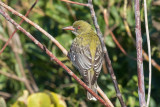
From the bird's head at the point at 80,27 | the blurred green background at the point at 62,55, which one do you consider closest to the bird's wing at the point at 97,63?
the blurred green background at the point at 62,55

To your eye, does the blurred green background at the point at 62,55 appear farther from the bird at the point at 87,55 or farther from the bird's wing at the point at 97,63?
the bird's wing at the point at 97,63

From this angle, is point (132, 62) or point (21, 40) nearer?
point (132, 62)

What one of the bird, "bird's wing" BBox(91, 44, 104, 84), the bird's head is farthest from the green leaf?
the bird's head

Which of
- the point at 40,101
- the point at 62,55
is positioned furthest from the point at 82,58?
the point at 62,55

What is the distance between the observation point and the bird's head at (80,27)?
5098mm

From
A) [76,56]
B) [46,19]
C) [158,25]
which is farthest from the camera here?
[158,25]

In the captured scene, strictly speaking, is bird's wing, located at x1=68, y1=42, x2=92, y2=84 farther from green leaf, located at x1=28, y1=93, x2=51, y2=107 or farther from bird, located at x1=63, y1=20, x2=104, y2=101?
green leaf, located at x1=28, y1=93, x2=51, y2=107

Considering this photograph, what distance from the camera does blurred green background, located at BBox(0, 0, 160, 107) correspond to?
5258mm

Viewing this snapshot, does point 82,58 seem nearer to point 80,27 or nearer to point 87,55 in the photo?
point 87,55

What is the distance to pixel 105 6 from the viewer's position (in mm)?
5641

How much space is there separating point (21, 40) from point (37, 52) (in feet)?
2.64

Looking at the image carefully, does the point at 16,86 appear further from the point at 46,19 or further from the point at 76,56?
the point at 76,56

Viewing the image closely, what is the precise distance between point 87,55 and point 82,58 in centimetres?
Answer: 8

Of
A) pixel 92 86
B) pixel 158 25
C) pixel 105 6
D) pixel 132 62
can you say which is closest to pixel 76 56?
pixel 92 86
